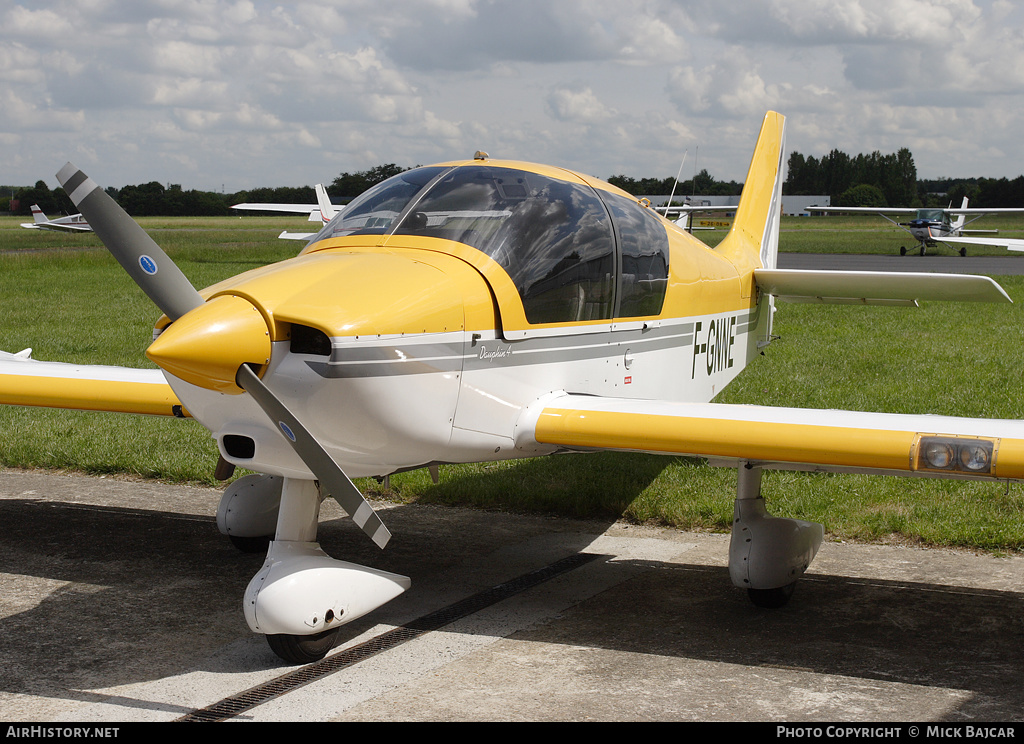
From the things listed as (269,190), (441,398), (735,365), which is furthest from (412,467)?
Answer: (269,190)

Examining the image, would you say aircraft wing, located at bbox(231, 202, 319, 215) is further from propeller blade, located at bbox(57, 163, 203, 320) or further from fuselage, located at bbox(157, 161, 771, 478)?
propeller blade, located at bbox(57, 163, 203, 320)

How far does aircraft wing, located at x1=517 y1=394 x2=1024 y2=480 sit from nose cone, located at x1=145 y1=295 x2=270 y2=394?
1479mm

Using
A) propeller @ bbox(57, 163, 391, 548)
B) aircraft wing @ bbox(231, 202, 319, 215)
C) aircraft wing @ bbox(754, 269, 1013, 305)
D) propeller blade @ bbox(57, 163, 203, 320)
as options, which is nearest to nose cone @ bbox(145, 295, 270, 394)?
Result: propeller @ bbox(57, 163, 391, 548)

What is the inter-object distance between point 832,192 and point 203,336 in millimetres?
139262

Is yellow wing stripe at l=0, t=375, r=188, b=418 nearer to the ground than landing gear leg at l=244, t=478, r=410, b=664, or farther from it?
farther from it

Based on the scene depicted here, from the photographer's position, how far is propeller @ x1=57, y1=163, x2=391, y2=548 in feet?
12.2

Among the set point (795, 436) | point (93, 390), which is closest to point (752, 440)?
point (795, 436)

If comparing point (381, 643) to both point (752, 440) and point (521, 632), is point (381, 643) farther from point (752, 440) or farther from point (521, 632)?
point (752, 440)

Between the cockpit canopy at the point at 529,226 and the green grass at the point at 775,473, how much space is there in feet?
7.20

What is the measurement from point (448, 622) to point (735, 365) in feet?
12.3

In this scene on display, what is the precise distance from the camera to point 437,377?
14.0ft

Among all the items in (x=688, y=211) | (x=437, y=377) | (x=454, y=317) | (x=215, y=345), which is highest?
(x=688, y=211)

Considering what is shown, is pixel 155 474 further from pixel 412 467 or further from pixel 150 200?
pixel 150 200
